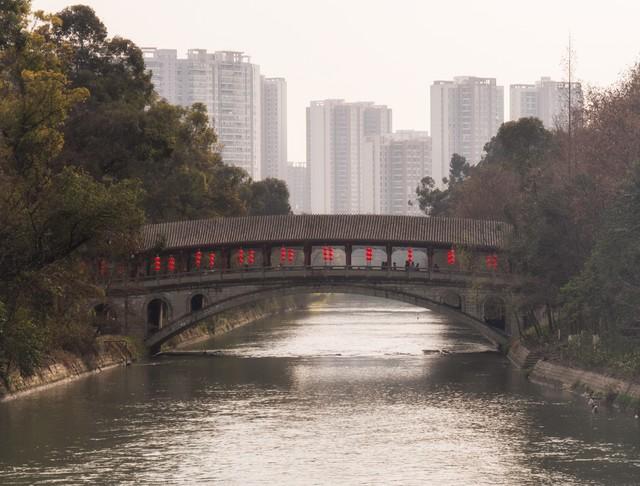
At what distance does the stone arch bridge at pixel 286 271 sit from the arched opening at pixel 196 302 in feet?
1.13

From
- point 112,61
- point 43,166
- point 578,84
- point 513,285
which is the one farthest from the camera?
point 112,61

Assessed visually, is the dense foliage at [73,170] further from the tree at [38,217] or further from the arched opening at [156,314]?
the arched opening at [156,314]

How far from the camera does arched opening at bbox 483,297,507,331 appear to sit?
7031 centimetres

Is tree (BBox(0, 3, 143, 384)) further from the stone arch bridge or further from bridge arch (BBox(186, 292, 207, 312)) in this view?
bridge arch (BBox(186, 292, 207, 312))

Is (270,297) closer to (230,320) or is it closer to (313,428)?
(313,428)

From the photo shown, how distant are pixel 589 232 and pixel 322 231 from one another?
17.9 meters

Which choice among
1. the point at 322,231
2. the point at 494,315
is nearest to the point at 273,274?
the point at 322,231

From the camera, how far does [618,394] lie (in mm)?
48281

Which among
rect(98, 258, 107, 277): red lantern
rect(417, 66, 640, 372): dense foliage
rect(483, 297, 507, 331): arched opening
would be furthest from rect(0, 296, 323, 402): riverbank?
rect(417, 66, 640, 372): dense foliage

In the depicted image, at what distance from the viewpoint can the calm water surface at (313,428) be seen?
37125 mm

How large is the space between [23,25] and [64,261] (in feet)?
36.4

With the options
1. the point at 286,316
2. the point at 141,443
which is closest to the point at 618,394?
the point at 141,443

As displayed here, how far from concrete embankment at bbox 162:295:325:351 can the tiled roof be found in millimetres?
8023

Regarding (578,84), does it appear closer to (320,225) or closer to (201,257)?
(320,225)
